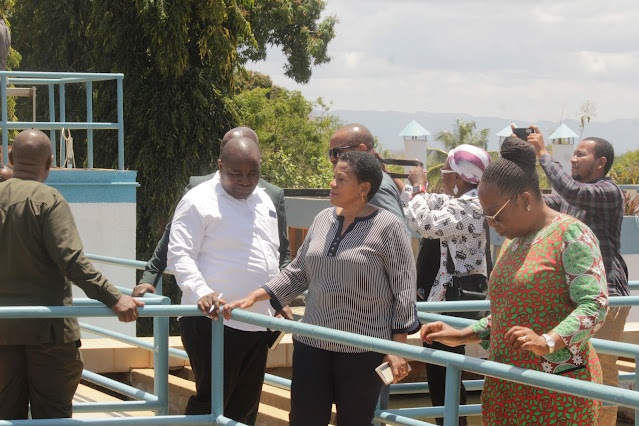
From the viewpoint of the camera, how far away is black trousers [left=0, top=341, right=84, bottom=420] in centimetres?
442

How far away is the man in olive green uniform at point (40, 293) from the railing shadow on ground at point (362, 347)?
11 centimetres

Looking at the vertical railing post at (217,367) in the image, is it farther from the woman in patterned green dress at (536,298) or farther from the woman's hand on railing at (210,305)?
the woman in patterned green dress at (536,298)

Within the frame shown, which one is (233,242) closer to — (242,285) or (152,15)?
(242,285)

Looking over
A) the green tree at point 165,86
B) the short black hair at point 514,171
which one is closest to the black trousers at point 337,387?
the short black hair at point 514,171

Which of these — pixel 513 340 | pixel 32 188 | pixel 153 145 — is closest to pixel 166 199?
pixel 153 145

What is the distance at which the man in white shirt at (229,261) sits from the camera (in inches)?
189

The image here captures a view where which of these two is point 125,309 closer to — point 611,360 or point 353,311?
point 353,311

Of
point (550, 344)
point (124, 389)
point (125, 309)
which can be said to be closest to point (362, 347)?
point (550, 344)

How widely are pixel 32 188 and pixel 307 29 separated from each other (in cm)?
2979

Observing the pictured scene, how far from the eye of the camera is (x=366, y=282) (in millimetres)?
4207

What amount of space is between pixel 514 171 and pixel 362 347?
0.83m

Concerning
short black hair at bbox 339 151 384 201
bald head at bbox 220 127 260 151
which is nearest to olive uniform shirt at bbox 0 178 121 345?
bald head at bbox 220 127 260 151

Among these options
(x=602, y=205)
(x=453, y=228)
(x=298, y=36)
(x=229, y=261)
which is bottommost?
→ (x=229, y=261)

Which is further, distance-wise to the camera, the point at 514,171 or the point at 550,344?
the point at 514,171
